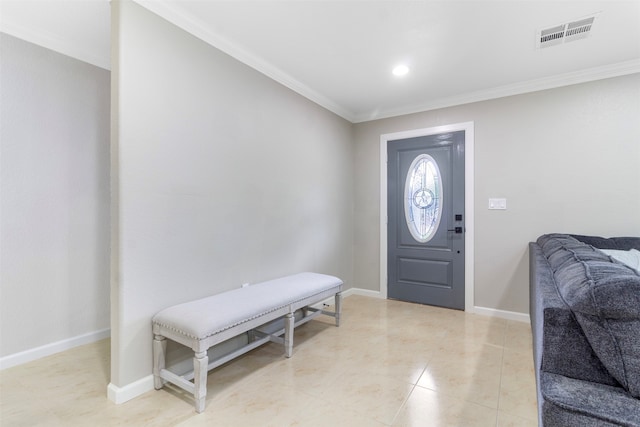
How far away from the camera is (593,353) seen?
3.06 feet

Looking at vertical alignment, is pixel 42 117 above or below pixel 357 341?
above

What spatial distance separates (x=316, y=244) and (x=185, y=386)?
6.73 ft

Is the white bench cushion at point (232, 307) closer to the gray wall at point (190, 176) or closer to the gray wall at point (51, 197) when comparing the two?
the gray wall at point (190, 176)

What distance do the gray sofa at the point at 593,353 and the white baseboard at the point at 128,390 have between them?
2107 millimetres

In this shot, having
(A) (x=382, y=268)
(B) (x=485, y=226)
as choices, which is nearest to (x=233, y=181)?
(A) (x=382, y=268)

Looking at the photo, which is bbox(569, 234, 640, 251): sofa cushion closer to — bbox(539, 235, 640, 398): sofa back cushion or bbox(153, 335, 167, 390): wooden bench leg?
bbox(539, 235, 640, 398): sofa back cushion

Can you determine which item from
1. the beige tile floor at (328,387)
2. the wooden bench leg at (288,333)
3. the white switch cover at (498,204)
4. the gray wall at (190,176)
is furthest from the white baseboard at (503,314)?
the wooden bench leg at (288,333)

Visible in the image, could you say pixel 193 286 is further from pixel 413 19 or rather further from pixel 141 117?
pixel 413 19

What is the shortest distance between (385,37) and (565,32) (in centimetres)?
134

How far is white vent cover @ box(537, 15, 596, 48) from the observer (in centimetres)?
224

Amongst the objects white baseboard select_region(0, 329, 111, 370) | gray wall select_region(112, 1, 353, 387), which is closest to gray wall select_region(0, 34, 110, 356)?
white baseboard select_region(0, 329, 111, 370)

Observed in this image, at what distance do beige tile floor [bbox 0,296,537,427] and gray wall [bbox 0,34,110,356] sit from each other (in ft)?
1.17

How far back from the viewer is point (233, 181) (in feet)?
8.45

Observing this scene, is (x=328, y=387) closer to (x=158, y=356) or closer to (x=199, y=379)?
(x=199, y=379)
